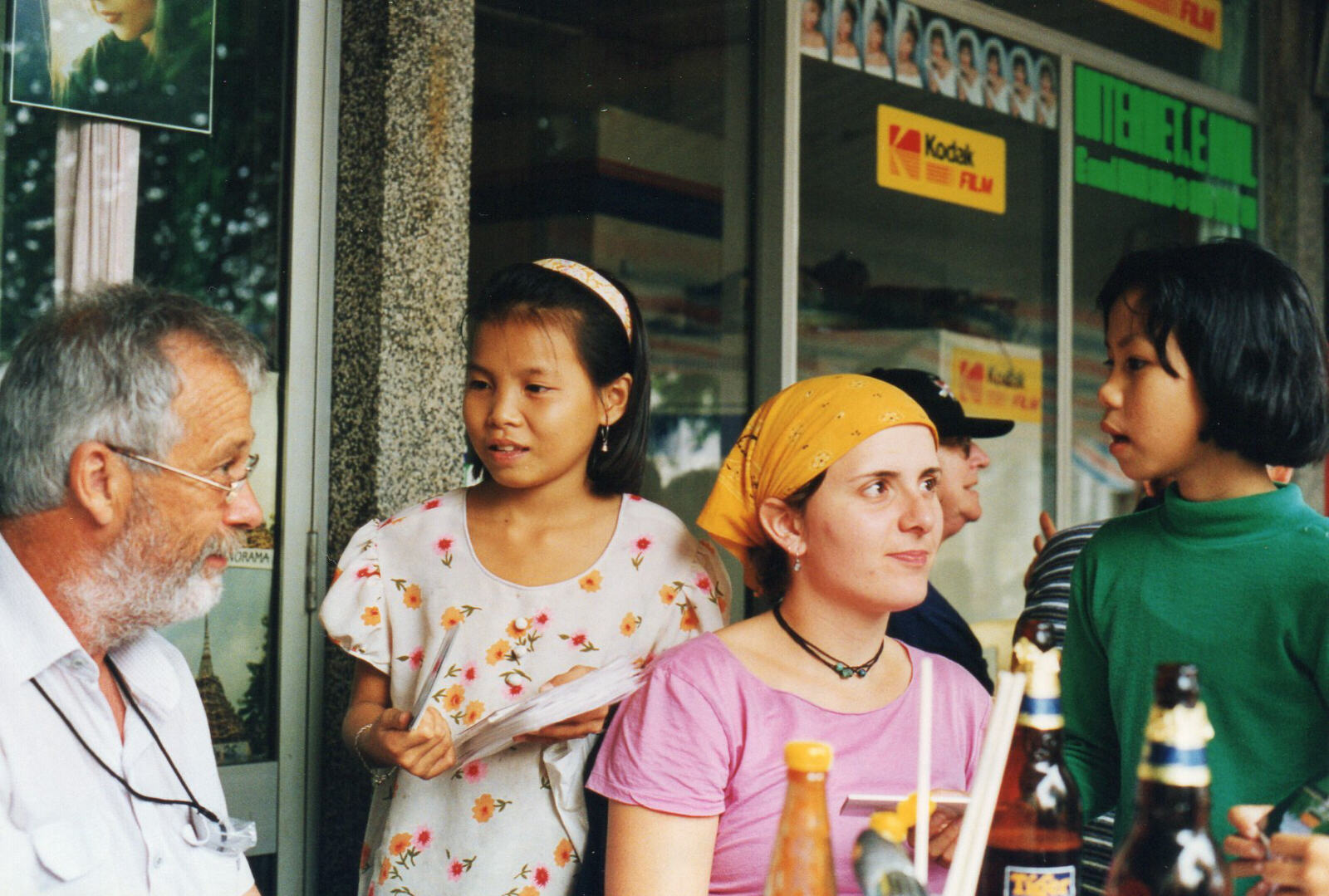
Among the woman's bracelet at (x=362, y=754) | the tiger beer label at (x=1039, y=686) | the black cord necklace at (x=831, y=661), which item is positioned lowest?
the woman's bracelet at (x=362, y=754)

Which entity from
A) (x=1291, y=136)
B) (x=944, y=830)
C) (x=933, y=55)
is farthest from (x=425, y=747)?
(x=1291, y=136)

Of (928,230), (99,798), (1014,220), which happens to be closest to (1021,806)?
(99,798)

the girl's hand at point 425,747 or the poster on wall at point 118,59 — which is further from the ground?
the poster on wall at point 118,59

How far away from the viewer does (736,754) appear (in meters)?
1.98

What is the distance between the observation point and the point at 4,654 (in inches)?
71.5

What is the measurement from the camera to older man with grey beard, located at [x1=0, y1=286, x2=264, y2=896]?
181 cm

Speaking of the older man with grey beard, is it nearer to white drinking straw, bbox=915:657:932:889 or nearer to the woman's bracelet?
the woman's bracelet

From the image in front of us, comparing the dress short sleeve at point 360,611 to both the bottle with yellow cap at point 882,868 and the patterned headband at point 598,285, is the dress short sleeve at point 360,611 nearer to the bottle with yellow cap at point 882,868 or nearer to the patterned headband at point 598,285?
the patterned headband at point 598,285

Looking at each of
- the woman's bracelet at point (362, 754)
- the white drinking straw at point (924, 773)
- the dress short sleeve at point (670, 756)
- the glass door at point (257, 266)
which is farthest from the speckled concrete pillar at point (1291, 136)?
the white drinking straw at point (924, 773)

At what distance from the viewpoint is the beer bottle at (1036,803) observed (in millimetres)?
1380

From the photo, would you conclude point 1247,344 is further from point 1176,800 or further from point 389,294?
point 389,294

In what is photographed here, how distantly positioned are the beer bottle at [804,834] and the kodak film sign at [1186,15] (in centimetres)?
541

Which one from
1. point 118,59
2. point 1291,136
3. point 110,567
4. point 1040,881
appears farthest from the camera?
point 1291,136

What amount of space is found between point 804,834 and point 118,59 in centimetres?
271
